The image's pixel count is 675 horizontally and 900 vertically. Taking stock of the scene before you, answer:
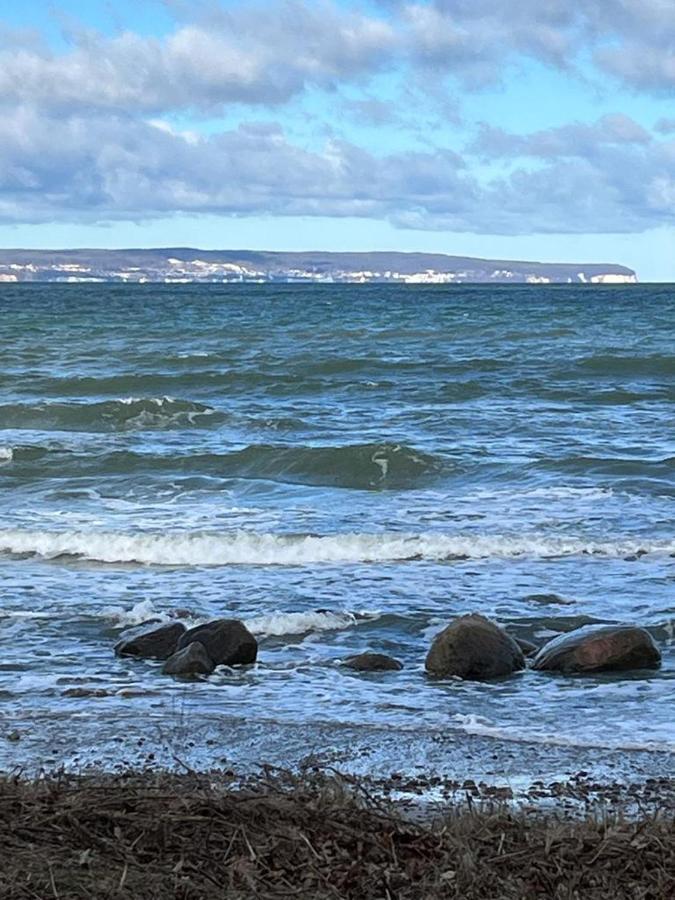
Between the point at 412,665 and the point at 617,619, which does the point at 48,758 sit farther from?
the point at 617,619

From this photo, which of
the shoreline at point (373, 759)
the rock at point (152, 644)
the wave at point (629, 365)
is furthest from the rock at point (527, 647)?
the wave at point (629, 365)

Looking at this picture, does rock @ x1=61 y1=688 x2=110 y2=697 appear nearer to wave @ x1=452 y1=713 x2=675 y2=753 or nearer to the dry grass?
wave @ x1=452 y1=713 x2=675 y2=753

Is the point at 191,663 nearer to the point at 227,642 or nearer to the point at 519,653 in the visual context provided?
the point at 227,642

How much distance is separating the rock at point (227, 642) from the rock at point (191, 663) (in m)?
0.09

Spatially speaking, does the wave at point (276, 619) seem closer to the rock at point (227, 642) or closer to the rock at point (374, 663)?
the rock at point (227, 642)

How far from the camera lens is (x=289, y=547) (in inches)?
507

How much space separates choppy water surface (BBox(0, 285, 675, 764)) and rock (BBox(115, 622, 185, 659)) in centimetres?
15

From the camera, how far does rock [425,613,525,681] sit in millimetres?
8570

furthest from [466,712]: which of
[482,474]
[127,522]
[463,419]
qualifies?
[463,419]

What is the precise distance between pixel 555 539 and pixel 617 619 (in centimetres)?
289

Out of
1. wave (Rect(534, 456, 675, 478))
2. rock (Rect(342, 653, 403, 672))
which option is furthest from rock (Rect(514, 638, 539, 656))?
wave (Rect(534, 456, 675, 478))

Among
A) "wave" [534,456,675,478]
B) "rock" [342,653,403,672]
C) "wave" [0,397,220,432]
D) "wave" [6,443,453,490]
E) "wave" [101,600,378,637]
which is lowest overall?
"wave" [0,397,220,432]

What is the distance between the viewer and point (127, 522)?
1417 cm

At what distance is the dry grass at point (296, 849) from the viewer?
14.2 feet
